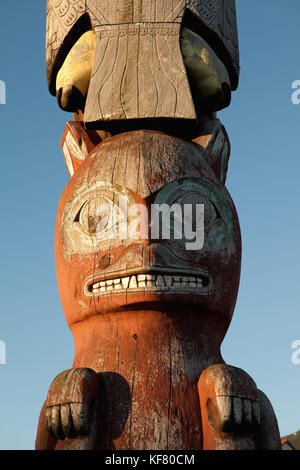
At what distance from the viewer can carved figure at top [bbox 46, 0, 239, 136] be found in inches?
217

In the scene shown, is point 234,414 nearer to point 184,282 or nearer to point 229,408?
point 229,408

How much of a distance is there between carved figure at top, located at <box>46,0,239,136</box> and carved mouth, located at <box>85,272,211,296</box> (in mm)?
1478

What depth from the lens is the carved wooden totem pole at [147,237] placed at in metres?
4.33

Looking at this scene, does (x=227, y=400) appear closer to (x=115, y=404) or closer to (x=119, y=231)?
(x=115, y=404)

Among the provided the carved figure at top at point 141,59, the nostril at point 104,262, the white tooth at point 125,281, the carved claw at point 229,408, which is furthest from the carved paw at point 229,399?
the carved figure at top at point 141,59

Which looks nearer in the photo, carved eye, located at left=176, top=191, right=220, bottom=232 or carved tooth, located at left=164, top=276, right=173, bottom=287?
carved tooth, located at left=164, top=276, right=173, bottom=287

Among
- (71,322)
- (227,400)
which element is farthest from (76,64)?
(227,400)

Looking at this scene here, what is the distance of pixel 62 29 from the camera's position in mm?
6238

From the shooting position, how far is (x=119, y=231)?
4.91 meters

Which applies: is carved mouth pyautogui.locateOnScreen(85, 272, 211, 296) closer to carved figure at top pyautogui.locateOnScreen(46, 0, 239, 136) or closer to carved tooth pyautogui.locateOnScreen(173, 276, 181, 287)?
carved tooth pyautogui.locateOnScreen(173, 276, 181, 287)

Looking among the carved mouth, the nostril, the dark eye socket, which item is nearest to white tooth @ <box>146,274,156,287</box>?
the carved mouth

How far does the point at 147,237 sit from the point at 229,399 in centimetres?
135

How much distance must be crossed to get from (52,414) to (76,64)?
3.36m

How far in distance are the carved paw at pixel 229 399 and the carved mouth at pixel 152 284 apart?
66 centimetres
